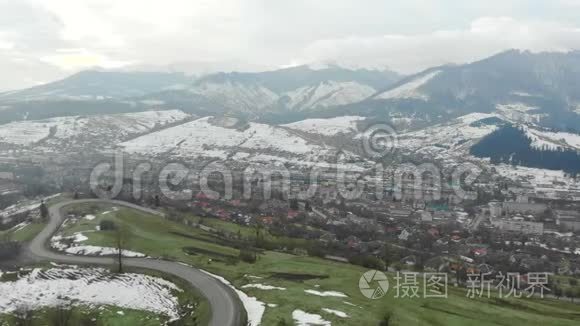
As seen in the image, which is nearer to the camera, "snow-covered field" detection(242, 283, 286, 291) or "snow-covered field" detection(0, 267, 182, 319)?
"snow-covered field" detection(0, 267, 182, 319)

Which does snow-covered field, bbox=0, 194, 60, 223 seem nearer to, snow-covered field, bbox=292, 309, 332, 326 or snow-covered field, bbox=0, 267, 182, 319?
snow-covered field, bbox=0, 267, 182, 319

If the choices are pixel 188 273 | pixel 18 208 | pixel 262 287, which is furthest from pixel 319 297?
pixel 18 208

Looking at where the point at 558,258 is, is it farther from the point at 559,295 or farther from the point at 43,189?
the point at 43,189

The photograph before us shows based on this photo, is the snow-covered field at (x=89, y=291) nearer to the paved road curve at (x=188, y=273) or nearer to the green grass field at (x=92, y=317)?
the green grass field at (x=92, y=317)

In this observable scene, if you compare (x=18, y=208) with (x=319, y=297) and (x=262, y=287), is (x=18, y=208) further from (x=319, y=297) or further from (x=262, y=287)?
(x=319, y=297)

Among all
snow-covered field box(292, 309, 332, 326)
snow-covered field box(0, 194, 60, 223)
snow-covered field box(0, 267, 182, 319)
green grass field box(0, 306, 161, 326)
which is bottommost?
green grass field box(0, 306, 161, 326)

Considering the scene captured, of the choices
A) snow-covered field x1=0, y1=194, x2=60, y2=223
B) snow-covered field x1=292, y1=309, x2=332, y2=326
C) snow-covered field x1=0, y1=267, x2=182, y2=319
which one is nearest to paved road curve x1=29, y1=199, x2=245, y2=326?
snow-covered field x1=0, y1=267, x2=182, y2=319
